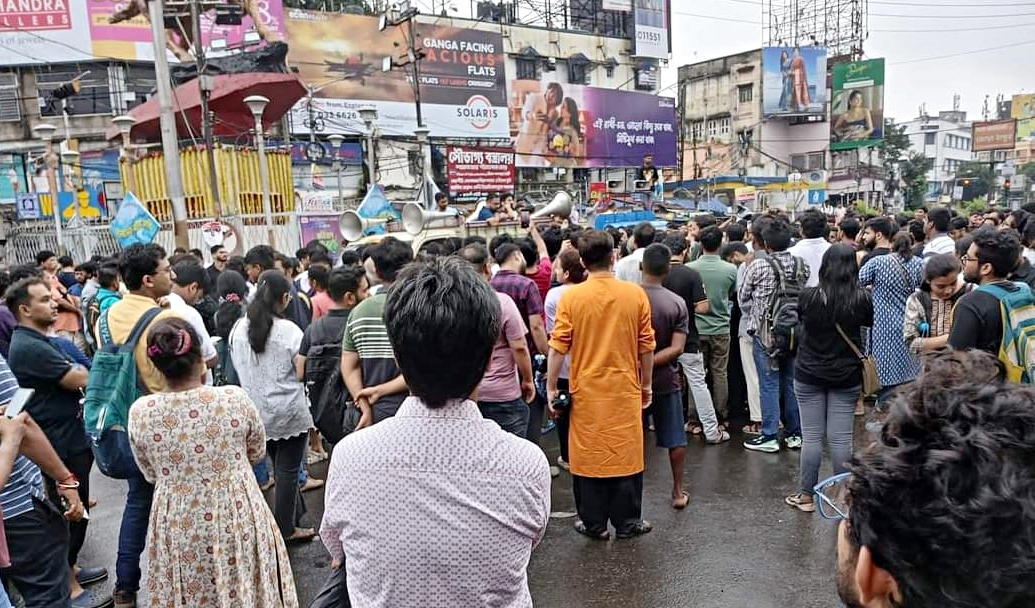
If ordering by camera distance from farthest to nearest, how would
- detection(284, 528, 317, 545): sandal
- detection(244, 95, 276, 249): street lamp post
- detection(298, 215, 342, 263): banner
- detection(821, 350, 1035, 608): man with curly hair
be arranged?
detection(298, 215, 342, 263): banner
detection(244, 95, 276, 249): street lamp post
detection(284, 528, 317, 545): sandal
detection(821, 350, 1035, 608): man with curly hair

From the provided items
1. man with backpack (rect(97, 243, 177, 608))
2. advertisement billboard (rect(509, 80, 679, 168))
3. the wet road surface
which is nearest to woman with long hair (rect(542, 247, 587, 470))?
the wet road surface

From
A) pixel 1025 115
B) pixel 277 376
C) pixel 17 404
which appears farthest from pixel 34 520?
pixel 1025 115

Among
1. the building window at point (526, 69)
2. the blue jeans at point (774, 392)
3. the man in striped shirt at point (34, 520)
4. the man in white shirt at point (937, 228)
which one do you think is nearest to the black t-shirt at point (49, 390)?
the man in striped shirt at point (34, 520)

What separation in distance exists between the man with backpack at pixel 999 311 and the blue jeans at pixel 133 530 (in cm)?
400

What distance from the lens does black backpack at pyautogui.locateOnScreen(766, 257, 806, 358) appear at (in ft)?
15.4

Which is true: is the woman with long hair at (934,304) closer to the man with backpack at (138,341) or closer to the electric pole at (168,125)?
the man with backpack at (138,341)

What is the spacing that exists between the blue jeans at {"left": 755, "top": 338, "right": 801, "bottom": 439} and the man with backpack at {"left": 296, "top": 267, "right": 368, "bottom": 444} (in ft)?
10.5

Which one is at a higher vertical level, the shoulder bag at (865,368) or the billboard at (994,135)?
the billboard at (994,135)

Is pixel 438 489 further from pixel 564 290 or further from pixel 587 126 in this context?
pixel 587 126

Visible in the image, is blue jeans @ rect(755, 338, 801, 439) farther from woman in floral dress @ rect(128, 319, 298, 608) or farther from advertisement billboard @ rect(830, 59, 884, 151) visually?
advertisement billboard @ rect(830, 59, 884, 151)

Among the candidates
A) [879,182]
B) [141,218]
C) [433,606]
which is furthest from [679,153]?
[433,606]

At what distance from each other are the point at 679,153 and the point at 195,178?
31.1 meters

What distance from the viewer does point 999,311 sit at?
3.08m

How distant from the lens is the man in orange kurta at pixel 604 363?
364cm
